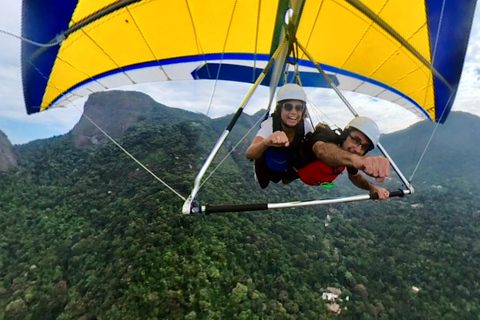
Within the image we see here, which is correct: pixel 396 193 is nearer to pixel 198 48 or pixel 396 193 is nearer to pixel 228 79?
pixel 198 48

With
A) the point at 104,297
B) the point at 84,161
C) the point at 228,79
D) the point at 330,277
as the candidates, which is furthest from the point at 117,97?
the point at 228,79

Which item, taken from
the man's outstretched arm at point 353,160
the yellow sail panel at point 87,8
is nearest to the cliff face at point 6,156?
the yellow sail panel at point 87,8

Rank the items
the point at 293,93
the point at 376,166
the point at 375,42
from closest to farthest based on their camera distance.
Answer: the point at 376,166, the point at 293,93, the point at 375,42

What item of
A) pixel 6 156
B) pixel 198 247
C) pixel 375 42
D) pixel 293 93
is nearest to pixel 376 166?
pixel 293 93

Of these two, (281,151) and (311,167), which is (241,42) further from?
(311,167)

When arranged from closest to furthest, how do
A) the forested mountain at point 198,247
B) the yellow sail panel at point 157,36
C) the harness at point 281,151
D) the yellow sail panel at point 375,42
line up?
the harness at point 281,151, the yellow sail panel at point 157,36, the yellow sail panel at point 375,42, the forested mountain at point 198,247

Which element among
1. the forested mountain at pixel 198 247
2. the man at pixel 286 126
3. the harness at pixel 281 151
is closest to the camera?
the man at pixel 286 126

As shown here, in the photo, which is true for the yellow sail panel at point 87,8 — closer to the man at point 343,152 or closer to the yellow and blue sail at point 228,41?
the yellow and blue sail at point 228,41
